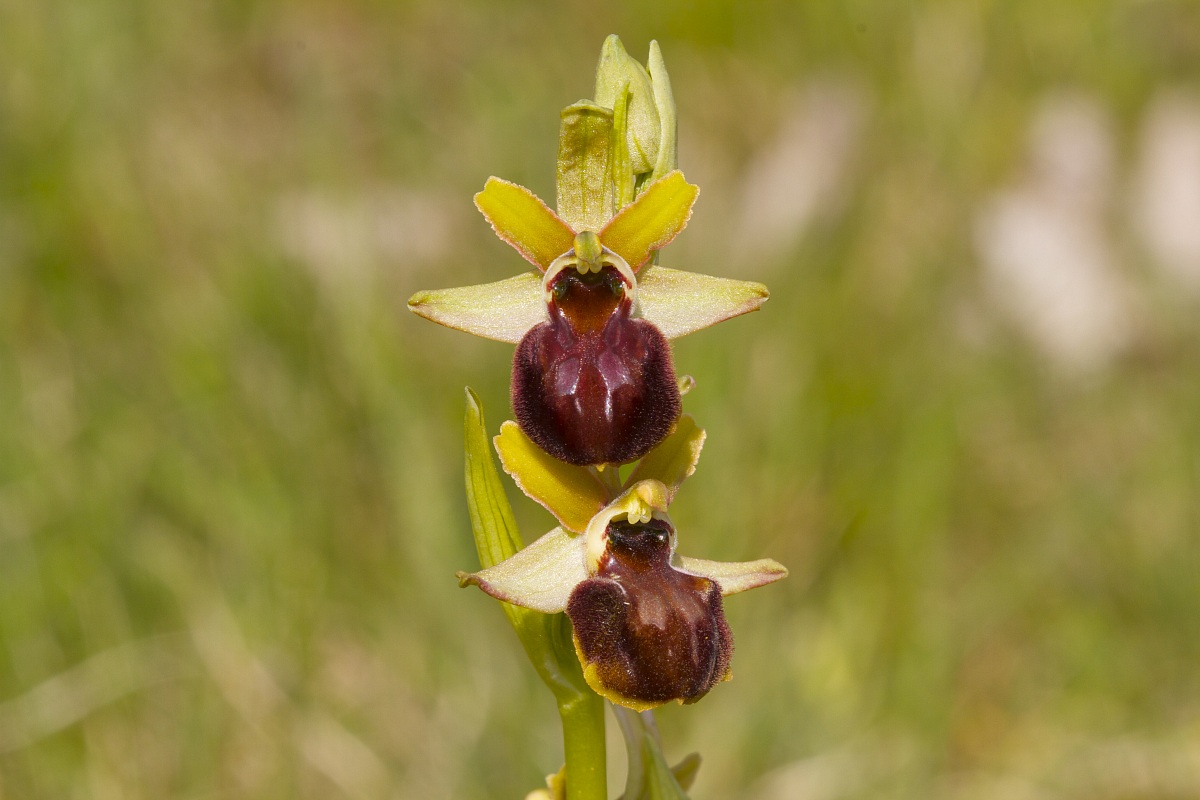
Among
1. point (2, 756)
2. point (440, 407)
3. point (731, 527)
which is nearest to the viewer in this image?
point (2, 756)

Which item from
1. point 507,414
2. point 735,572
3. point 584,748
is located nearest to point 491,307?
point 735,572

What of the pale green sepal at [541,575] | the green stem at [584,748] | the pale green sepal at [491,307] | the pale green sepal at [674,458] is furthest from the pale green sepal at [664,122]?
the green stem at [584,748]

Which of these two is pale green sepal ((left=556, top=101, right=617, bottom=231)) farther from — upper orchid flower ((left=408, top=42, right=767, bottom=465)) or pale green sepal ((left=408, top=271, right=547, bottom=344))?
pale green sepal ((left=408, top=271, right=547, bottom=344))

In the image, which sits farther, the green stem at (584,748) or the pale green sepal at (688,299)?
the green stem at (584,748)

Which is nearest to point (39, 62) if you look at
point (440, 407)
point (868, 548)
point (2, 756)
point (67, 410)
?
point (67, 410)

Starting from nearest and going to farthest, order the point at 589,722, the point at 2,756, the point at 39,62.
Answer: the point at 589,722 < the point at 2,756 < the point at 39,62

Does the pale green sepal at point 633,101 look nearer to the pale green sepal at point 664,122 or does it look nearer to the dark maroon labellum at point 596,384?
the pale green sepal at point 664,122

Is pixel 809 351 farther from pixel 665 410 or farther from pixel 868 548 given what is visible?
pixel 665 410
